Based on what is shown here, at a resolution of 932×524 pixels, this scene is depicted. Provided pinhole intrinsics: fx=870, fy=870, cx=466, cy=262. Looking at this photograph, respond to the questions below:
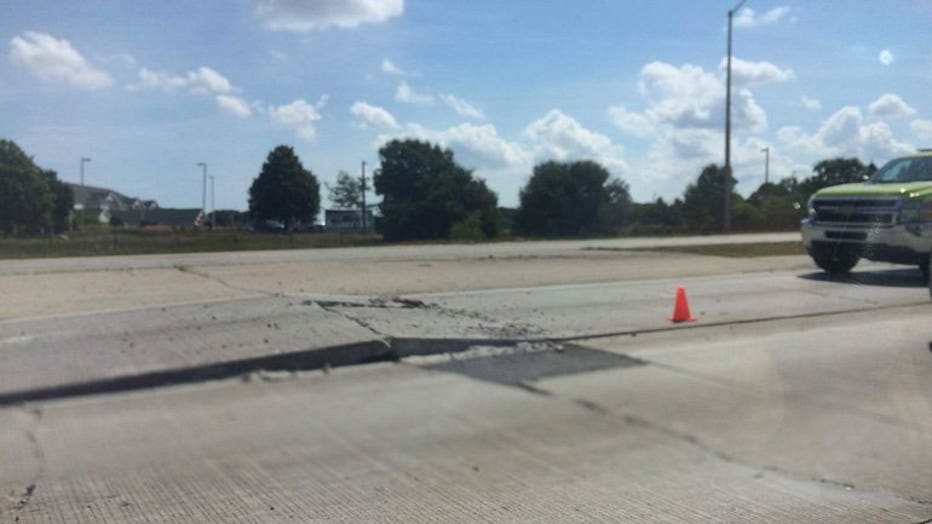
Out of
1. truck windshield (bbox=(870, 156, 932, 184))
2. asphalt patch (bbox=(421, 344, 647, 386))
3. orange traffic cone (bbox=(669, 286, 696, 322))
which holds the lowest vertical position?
asphalt patch (bbox=(421, 344, 647, 386))

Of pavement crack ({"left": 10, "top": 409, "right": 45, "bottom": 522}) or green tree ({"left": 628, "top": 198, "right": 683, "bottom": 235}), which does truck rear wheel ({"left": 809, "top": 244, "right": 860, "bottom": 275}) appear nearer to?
pavement crack ({"left": 10, "top": 409, "right": 45, "bottom": 522})

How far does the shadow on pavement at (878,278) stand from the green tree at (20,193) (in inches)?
968

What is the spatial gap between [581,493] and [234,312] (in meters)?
6.33

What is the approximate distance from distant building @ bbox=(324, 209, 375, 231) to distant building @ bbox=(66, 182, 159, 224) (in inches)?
473

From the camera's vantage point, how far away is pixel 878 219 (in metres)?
15.0

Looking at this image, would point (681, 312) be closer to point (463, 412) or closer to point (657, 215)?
point (463, 412)

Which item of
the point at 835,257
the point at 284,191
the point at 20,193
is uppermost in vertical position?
the point at 284,191

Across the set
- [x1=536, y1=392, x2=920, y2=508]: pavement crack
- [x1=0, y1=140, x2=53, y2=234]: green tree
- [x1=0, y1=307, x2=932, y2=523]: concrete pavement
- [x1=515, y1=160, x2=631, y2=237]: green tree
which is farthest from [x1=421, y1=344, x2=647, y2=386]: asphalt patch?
[x1=515, y1=160, x2=631, y2=237]: green tree

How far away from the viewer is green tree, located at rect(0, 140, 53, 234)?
1124 inches

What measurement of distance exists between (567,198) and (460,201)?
11386mm

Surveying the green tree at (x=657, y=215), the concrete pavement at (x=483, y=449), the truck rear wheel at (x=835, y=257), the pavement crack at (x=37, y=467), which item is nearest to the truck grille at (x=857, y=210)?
the truck rear wheel at (x=835, y=257)

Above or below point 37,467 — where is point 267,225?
above

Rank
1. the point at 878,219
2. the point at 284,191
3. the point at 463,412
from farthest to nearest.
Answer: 1. the point at 284,191
2. the point at 878,219
3. the point at 463,412

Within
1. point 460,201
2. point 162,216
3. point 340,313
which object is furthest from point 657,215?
point 340,313
